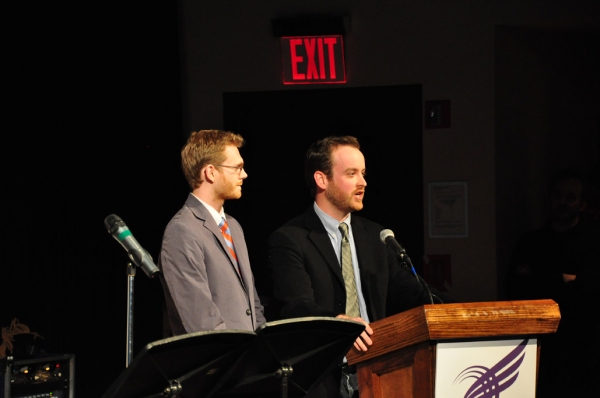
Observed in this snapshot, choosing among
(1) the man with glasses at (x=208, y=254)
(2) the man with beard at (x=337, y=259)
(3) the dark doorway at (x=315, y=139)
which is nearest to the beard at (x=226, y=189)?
(1) the man with glasses at (x=208, y=254)

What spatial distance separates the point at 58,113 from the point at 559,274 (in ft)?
9.93

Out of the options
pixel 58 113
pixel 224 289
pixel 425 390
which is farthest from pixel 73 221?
pixel 425 390

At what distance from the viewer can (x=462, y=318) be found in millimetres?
2559

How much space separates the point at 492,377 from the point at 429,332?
27cm

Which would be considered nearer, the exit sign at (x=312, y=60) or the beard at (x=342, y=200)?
the beard at (x=342, y=200)

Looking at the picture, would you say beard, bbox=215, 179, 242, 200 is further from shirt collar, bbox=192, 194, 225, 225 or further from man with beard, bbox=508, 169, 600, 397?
man with beard, bbox=508, 169, 600, 397

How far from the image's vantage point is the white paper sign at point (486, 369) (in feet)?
8.38

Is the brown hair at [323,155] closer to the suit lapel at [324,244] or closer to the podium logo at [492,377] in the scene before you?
the suit lapel at [324,244]

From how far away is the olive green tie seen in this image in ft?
11.5

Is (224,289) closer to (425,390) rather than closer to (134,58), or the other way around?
(425,390)

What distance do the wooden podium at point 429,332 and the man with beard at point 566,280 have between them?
7.72 feet

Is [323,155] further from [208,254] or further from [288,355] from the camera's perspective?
[288,355]

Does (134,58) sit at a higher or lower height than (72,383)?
higher

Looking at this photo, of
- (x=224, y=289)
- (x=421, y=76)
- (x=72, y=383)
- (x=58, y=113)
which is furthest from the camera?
(x=421, y=76)
